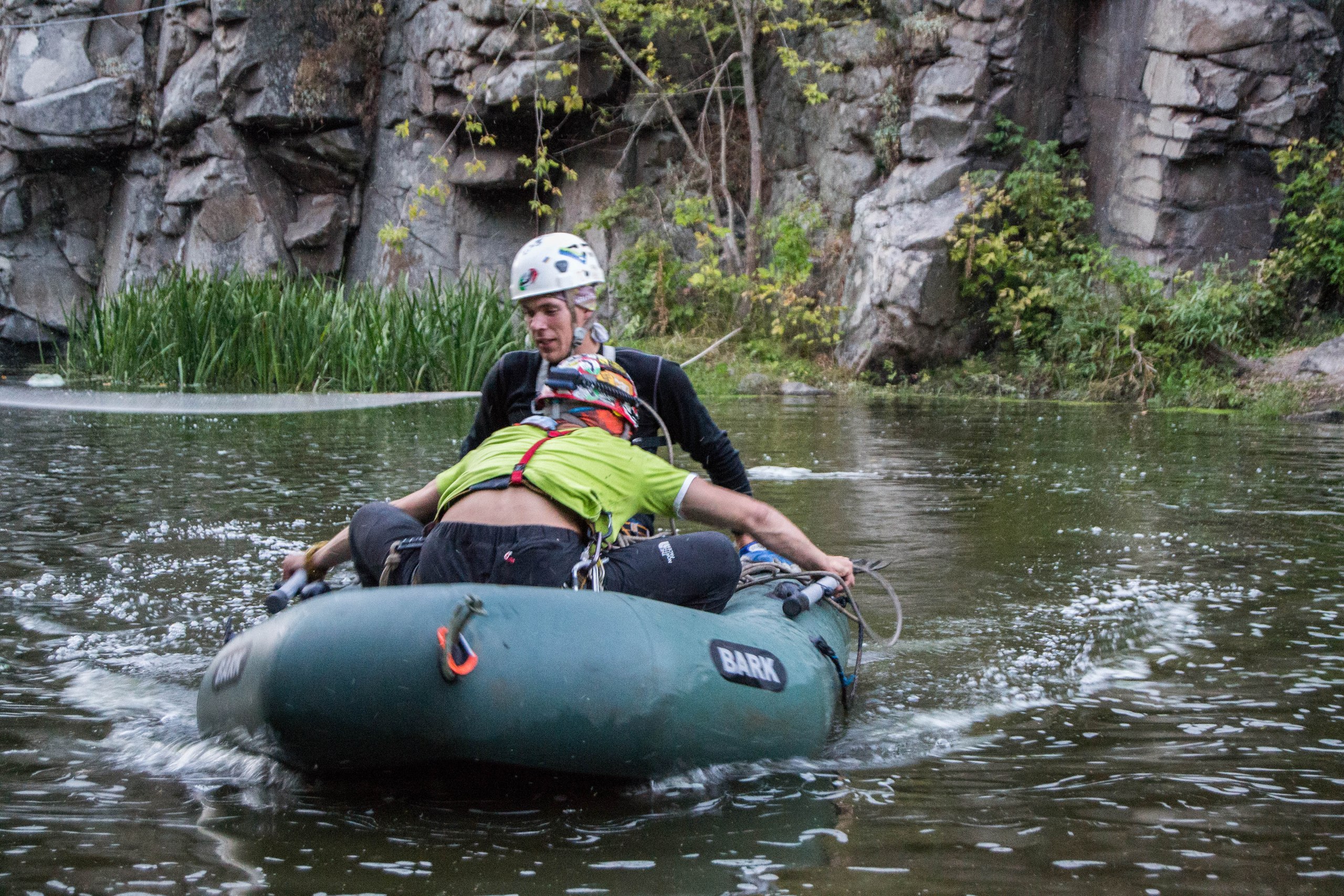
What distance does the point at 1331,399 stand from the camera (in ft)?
36.7

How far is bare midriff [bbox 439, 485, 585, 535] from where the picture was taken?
2.55 metres

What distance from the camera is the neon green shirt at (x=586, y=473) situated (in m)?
2.58

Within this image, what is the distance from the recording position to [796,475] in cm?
683

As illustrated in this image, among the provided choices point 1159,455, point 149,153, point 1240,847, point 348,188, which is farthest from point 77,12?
point 1240,847

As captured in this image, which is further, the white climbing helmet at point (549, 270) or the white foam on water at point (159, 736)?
the white climbing helmet at point (549, 270)

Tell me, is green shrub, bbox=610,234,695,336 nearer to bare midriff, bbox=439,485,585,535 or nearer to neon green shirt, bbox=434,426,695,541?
neon green shirt, bbox=434,426,695,541

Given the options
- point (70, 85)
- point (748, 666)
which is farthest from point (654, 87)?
point (748, 666)

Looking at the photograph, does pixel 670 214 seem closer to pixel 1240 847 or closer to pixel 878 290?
pixel 878 290

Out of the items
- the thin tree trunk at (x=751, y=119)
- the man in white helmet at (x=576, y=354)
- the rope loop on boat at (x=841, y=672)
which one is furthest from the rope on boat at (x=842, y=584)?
the thin tree trunk at (x=751, y=119)

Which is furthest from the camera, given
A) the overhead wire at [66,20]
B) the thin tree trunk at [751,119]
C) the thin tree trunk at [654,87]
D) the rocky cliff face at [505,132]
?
the overhead wire at [66,20]

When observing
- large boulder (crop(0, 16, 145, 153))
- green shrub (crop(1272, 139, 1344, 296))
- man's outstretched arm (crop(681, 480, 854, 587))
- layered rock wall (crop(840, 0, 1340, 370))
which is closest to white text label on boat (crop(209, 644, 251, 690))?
man's outstretched arm (crop(681, 480, 854, 587))

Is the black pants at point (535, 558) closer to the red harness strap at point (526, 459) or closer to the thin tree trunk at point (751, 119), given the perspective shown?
the red harness strap at point (526, 459)

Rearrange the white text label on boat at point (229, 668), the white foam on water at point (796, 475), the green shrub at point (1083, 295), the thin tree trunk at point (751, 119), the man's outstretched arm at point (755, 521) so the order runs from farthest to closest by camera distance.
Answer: the thin tree trunk at point (751, 119), the green shrub at point (1083, 295), the white foam on water at point (796, 475), the man's outstretched arm at point (755, 521), the white text label on boat at point (229, 668)

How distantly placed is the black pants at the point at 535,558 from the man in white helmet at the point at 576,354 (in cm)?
Result: 26
